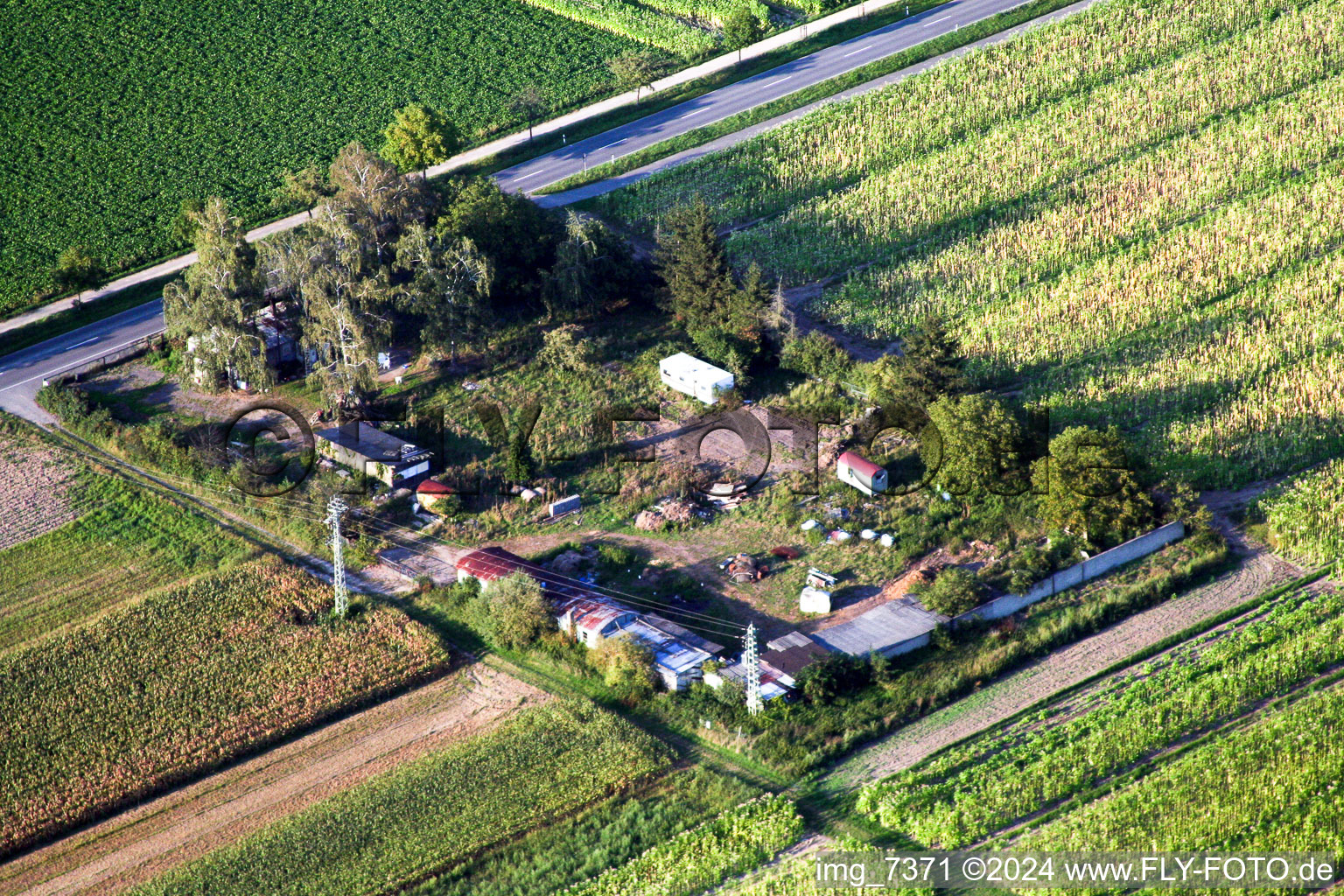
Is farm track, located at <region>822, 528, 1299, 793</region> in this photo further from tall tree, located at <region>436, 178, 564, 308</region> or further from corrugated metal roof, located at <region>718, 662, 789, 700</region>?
tall tree, located at <region>436, 178, 564, 308</region>

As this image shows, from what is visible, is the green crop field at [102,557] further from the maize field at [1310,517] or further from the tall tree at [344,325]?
the maize field at [1310,517]

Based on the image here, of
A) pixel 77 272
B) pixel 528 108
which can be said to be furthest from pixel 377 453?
pixel 528 108

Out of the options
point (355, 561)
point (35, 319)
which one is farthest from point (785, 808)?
point (35, 319)

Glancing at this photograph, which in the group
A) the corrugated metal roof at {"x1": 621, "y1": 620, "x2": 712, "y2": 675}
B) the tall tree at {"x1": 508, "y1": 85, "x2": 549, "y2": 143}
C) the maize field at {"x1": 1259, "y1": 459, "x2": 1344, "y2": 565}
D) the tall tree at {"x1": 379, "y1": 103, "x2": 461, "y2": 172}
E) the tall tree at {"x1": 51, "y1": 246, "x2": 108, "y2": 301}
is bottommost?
the corrugated metal roof at {"x1": 621, "y1": 620, "x2": 712, "y2": 675}

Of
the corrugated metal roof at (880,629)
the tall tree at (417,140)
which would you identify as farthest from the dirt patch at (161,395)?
the corrugated metal roof at (880,629)

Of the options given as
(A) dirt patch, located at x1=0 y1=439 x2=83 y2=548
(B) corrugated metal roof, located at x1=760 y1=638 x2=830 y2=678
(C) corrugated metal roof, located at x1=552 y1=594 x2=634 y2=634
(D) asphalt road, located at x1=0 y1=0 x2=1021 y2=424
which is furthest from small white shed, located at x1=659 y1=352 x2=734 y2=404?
(A) dirt patch, located at x1=0 y1=439 x2=83 y2=548

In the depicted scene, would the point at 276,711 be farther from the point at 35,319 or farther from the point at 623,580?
the point at 35,319
